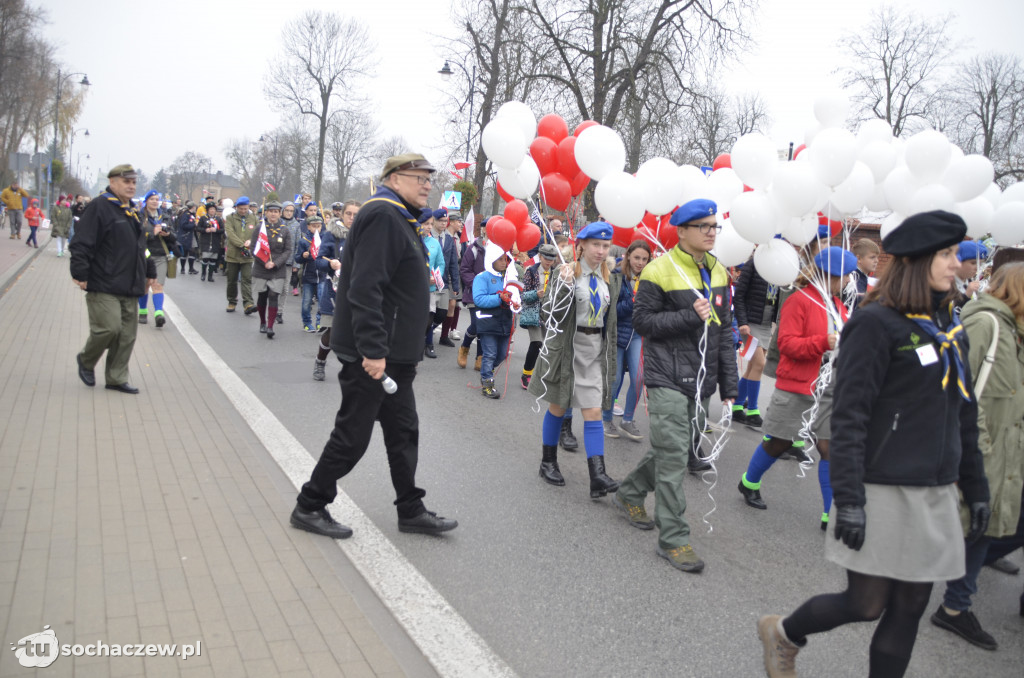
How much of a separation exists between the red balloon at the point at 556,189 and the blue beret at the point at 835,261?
1.98 m

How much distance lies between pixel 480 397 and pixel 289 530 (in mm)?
4333

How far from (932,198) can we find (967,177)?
332 millimetres

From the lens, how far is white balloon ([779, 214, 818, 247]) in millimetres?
4980

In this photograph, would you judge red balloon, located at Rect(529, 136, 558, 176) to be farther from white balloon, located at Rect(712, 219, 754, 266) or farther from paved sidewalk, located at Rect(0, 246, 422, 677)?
paved sidewalk, located at Rect(0, 246, 422, 677)

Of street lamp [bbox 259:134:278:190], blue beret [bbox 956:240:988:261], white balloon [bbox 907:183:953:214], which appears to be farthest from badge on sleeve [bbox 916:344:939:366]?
street lamp [bbox 259:134:278:190]

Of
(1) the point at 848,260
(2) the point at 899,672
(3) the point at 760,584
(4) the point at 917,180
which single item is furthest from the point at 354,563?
(4) the point at 917,180

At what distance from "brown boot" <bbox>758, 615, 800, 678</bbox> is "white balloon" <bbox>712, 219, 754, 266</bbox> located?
291 cm

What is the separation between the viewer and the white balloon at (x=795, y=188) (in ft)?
14.9

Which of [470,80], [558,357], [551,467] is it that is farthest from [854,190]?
[470,80]

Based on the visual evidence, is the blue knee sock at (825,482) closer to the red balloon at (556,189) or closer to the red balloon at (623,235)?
the red balloon at (623,235)

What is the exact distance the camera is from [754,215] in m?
4.58

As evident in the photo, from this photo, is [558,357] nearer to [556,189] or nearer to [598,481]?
[598,481]

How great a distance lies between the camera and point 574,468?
6078 mm

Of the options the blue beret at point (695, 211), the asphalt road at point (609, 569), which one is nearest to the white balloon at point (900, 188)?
the blue beret at point (695, 211)
